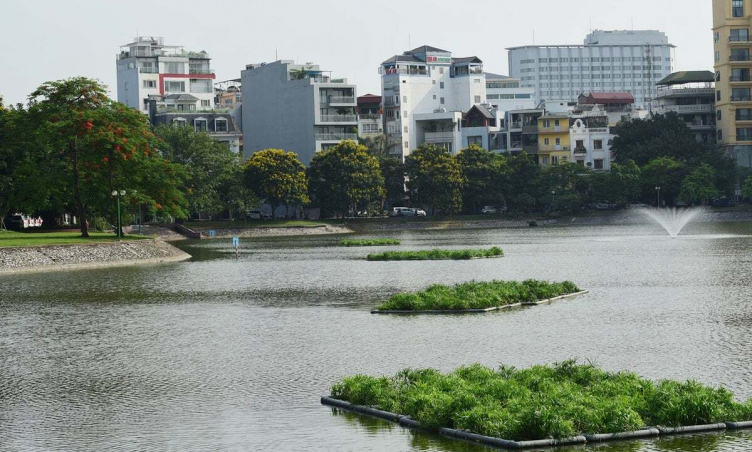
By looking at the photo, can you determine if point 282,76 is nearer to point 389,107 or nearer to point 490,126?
point 389,107

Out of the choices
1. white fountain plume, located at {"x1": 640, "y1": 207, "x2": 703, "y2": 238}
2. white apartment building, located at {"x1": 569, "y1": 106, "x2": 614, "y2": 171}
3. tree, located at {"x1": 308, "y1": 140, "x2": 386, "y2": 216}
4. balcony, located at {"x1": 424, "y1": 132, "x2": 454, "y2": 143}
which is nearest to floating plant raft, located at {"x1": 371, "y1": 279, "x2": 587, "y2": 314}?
white fountain plume, located at {"x1": 640, "y1": 207, "x2": 703, "y2": 238}

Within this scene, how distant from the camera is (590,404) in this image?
2256cm

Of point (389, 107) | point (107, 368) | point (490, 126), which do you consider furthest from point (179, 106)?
point (107, 368)

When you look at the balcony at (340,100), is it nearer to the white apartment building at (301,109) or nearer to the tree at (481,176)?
the white apartment building at (301,109)

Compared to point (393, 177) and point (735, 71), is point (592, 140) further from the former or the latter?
point (393, 177)

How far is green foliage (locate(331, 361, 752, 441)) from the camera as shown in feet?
70.8

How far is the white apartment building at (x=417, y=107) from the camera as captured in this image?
7343 inches

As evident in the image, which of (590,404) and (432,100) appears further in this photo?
(432,100)

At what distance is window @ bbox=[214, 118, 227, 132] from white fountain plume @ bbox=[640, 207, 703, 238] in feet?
A: 204

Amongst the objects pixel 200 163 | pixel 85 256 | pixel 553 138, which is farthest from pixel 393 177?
pixel 85 256

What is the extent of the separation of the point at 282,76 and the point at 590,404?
158 m

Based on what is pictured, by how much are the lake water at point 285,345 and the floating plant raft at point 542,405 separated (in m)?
0.47

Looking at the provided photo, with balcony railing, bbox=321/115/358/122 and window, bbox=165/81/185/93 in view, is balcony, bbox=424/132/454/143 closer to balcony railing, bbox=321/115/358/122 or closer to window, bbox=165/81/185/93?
balcony railing, bbox=321/115/358/122

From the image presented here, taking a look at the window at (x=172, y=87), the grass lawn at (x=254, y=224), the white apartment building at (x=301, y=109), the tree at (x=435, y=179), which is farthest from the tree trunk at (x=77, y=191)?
the window at (x=172, y=87)
